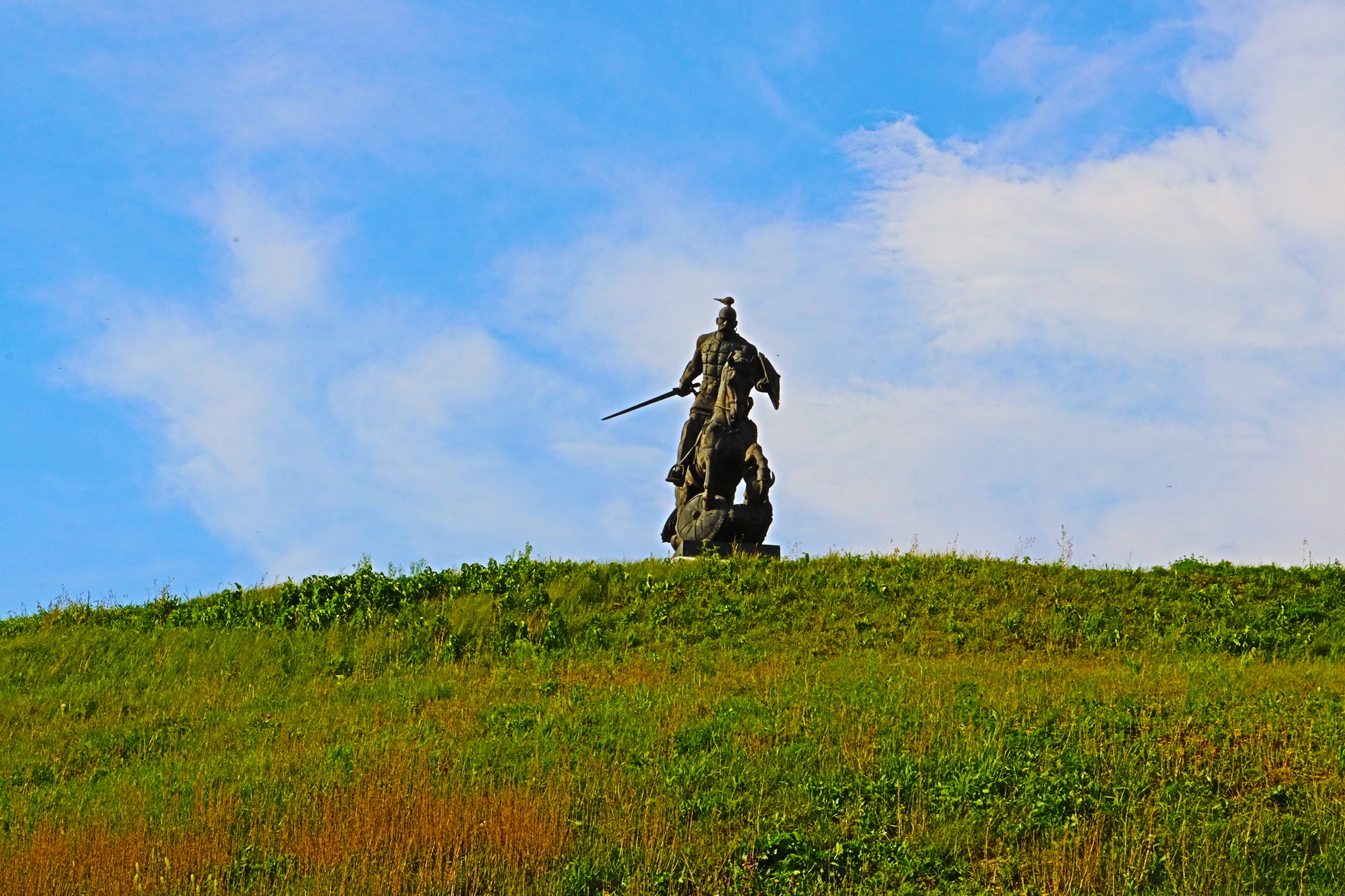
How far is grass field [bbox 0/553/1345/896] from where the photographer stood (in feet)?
25.7

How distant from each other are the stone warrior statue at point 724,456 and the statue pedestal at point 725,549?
19mm

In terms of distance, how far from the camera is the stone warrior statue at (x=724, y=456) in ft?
67.5

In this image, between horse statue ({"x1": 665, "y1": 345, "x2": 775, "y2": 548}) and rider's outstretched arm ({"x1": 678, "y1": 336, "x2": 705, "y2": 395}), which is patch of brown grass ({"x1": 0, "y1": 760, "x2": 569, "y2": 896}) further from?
rider's outstretched arm ({"x1": 678, "y1": 336, "x2": 705, "y2": 395})

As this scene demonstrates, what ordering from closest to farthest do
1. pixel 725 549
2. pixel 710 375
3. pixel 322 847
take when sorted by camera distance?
pixel 322 847, pixel 725 549, pixel 710 375

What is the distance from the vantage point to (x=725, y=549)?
20172 mm

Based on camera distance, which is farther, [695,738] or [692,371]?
[692,371]

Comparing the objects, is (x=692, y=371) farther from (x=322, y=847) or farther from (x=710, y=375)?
(x=322, y=847)

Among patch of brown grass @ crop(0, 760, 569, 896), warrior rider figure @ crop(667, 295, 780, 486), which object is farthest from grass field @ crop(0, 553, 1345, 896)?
warrior rider figure @ crop(667, 295, 780, 486)

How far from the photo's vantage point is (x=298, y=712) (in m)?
12.6

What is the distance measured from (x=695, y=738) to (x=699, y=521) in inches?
433

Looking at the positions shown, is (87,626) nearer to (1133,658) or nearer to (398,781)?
(398,781)

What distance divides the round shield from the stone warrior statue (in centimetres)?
1

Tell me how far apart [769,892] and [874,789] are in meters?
1.51

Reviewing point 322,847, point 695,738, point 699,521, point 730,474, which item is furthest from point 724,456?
point 322,847
